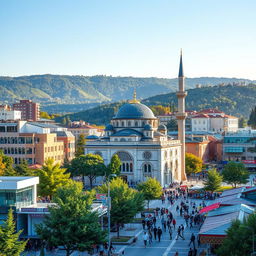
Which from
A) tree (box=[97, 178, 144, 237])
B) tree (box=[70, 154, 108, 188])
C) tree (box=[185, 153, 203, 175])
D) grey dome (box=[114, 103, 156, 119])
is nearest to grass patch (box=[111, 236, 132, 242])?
tree (box=[97, 178, 144, 237])

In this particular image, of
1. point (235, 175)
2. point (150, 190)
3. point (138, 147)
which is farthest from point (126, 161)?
point (150, 190)

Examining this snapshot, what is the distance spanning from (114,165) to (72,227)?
41.4 meters

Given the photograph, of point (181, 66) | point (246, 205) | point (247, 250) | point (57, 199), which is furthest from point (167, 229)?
point (181, 66)

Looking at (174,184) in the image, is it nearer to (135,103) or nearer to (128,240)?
(135,103)

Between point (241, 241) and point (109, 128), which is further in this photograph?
point (109, 128)

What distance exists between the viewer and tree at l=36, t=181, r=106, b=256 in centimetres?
2962

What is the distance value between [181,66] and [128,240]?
4739cm

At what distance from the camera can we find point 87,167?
69.6 m

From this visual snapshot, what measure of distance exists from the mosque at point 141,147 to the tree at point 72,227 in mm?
44168

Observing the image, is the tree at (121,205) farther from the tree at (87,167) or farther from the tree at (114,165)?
the tree at (114,165)

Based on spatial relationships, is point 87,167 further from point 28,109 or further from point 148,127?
point 28,109

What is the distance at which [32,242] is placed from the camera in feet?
118

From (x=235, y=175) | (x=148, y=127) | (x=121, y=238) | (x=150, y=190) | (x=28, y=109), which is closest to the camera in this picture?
(x=121, y=238)

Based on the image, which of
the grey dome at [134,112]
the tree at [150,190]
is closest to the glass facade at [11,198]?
the tree at [150,190]
